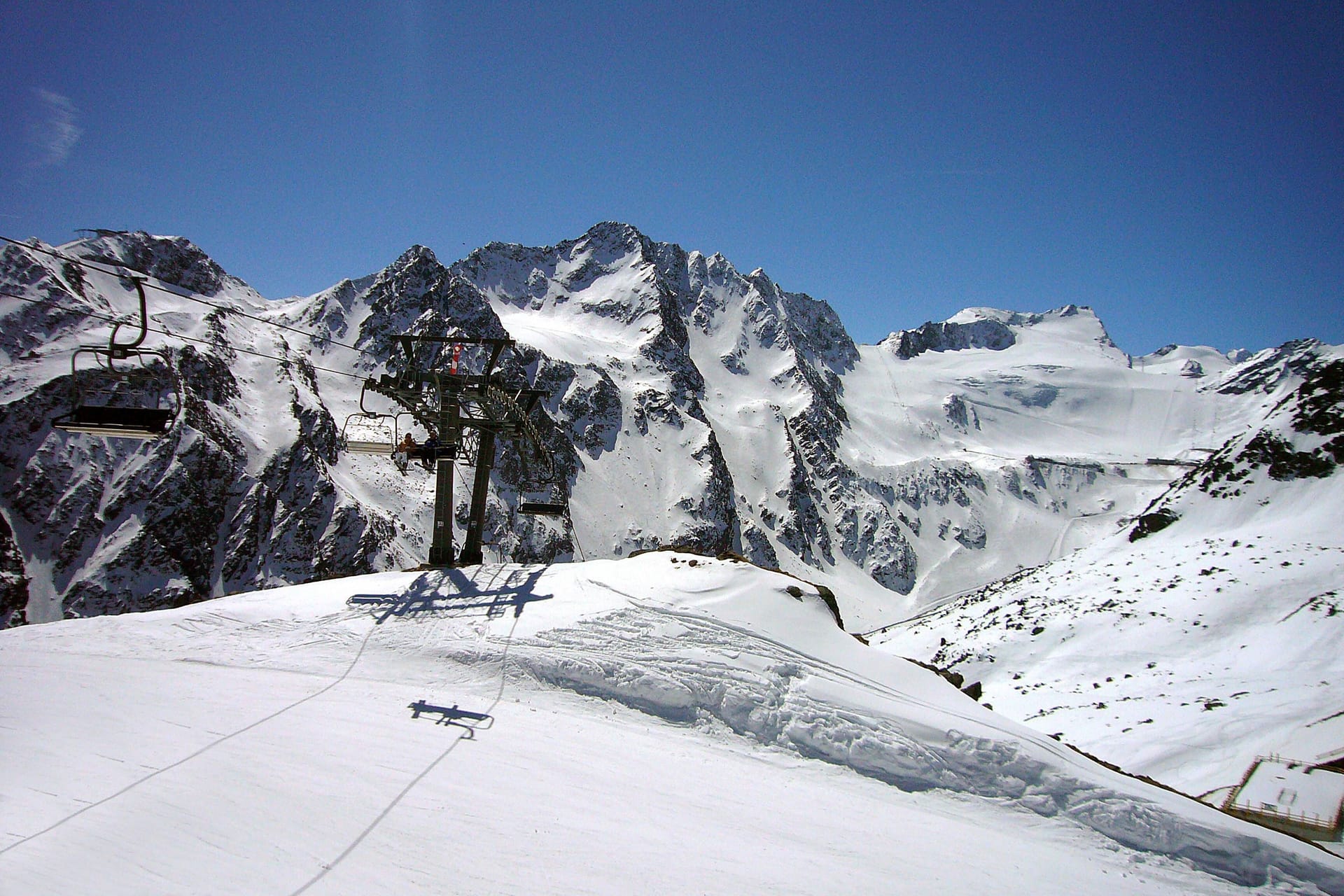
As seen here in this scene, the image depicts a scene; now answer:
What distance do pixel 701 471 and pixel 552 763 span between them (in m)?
104

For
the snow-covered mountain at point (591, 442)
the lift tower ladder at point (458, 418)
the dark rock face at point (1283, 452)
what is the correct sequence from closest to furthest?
the lift tower ladder at point (458, 418) < the dark rock face at point (1283, 452) < the snow-covered mountain at point (591, 442)

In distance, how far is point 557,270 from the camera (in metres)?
164

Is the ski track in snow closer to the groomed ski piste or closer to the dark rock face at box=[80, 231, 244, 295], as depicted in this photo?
the groomed ski piste

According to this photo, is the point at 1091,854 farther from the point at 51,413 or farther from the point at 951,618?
the point at 51,413

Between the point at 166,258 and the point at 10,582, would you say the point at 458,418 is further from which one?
the point at 166,258

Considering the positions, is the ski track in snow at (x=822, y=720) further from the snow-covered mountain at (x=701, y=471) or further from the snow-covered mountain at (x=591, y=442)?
the snow-covered mountain at (x=591, y=442)

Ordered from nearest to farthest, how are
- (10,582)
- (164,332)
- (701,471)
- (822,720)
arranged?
(164,332)
(822,720)
(10,582)
(701,471)

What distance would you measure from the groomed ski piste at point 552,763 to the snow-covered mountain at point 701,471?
11.6 metres

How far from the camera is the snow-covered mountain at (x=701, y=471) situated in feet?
131

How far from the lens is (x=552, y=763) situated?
390 inches

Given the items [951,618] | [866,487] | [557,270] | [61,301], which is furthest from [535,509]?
[557,270]

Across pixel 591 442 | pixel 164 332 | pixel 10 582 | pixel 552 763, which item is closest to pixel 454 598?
pixel 552 763

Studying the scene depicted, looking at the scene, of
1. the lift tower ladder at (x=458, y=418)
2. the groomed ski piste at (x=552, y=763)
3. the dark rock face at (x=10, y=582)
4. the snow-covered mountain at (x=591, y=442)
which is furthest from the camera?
the snow-covered mountain at (x=591, y=442)

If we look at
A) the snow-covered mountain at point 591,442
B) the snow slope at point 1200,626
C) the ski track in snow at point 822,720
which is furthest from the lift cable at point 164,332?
the snow slope at point 1200,626
